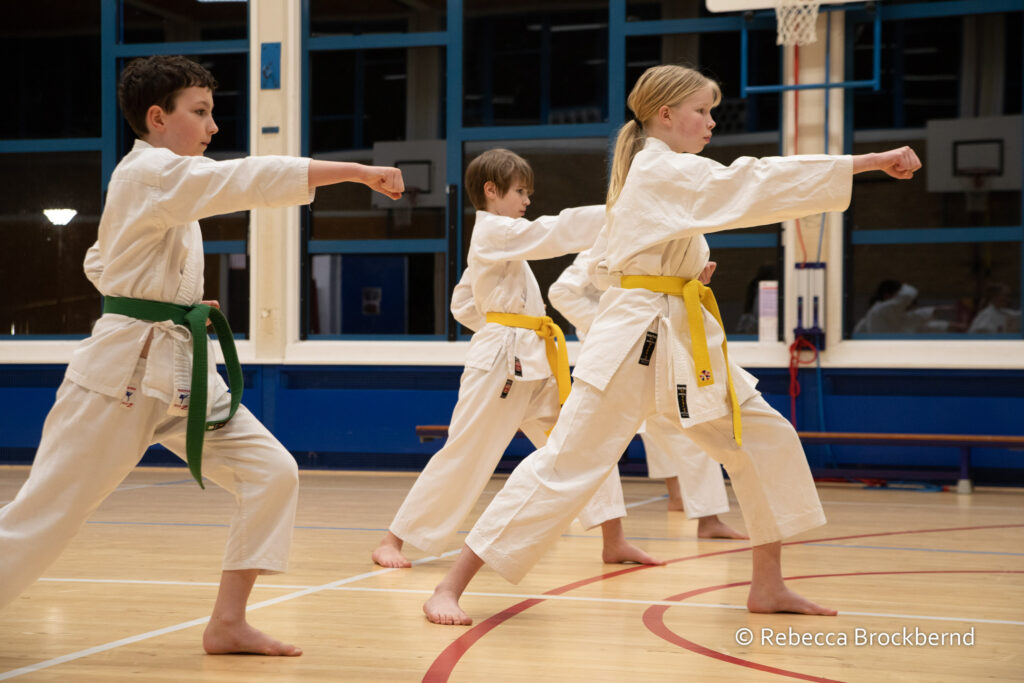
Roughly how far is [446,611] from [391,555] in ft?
3.32

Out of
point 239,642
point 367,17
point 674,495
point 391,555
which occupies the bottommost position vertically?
point 674,495

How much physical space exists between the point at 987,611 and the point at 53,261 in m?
7.26

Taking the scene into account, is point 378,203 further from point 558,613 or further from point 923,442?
point 558,613

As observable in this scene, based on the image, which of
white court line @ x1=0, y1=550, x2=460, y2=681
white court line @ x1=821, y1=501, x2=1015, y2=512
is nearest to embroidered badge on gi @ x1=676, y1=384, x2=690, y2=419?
white court line @ x1=0, y1=550, x2=460, y2=681

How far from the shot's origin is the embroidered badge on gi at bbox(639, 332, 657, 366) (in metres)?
2.67

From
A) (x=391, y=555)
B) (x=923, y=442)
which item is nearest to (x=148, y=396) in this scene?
(x=391, y=555)

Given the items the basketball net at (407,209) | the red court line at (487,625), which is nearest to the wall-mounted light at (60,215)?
the basketball net at (407,209)

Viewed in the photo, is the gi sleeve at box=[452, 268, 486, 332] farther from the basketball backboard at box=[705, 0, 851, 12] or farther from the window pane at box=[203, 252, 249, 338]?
the window pane at box=[203, 252, 249, 338]

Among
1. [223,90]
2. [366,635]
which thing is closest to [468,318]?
[366,635]

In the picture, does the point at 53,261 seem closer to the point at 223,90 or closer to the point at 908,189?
the point at 223,90

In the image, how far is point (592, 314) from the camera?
4367mm

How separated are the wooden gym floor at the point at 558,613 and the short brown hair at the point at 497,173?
4.01ft

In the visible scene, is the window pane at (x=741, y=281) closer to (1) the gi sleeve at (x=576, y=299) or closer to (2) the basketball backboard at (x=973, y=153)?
(2) the basketball backboard at (x=973, y=153)

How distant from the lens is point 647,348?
2678 millimetres
